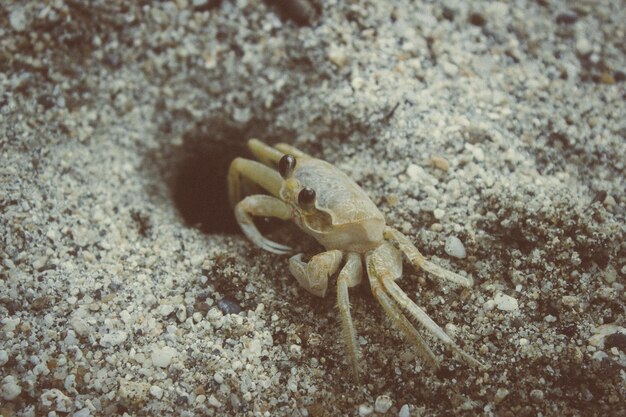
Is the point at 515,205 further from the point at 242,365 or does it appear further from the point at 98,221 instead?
the point at 98,221

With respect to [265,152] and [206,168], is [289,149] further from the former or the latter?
[206,168]

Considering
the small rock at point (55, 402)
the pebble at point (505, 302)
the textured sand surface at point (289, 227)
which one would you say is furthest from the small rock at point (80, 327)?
the pebble at point (505, 302)

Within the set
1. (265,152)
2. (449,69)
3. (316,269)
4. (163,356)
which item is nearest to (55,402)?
(163,356)

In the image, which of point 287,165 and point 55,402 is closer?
point 55,402

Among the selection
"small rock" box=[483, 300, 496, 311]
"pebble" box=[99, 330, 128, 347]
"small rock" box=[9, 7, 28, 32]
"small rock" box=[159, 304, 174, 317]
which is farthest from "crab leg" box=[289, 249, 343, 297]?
"small rock" box=[9, 7, 28, 32]

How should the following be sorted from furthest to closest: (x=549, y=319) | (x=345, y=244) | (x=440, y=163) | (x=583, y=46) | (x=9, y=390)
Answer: (x=583, y=46)
(x=440, y=163)
(x=345, y=244)
(x=549, y=319)
(x=9, y=390)

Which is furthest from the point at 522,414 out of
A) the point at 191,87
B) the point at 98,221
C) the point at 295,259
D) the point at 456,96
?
the point at 191,87

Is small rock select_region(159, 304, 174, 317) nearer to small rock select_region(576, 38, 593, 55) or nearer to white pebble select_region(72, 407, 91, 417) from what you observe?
white pebble select_region(72, 407, 91, 417)
